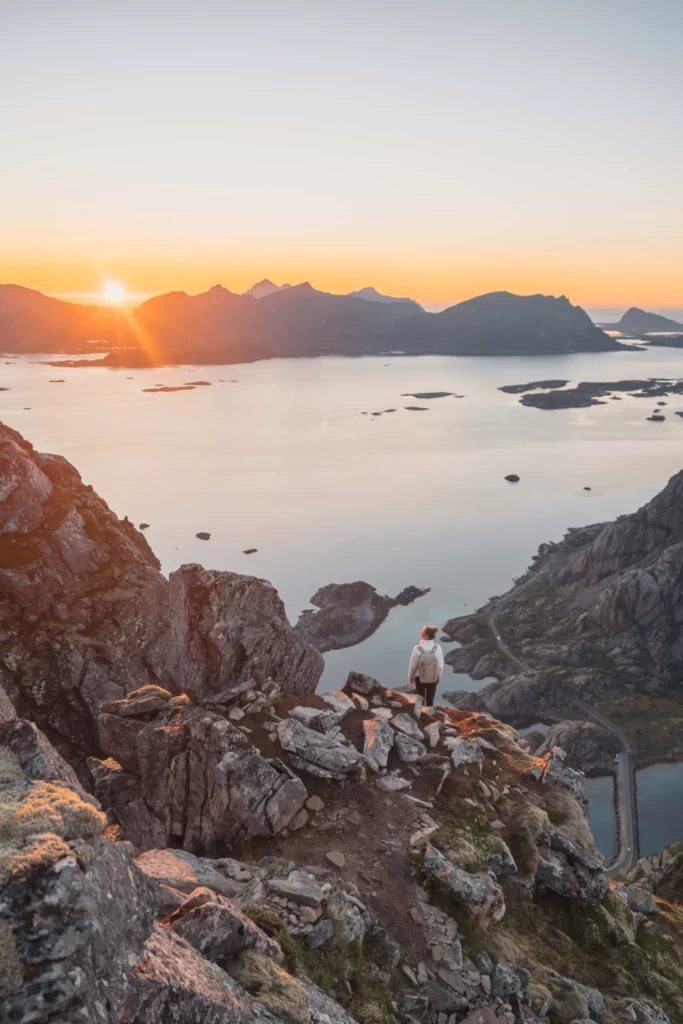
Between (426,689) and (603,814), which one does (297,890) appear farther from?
(603,814)

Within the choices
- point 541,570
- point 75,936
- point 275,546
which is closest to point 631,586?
point 541,570

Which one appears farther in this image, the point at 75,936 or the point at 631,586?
the point at 631,586

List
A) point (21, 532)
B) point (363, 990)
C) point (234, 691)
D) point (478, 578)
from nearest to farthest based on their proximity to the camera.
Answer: point (363, 990) → point (234, 691) → point (21, 532) → point (478, 578)

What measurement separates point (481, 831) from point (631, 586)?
366ft

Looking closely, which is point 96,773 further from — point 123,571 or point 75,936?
point 123,571

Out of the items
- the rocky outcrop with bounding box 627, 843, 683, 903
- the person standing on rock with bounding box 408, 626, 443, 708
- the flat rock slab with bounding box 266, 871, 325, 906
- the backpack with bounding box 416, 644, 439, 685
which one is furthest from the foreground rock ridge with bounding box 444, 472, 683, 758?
the flat rock slab with bounding box 266, 871, 325, 906

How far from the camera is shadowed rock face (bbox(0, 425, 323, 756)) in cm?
2619

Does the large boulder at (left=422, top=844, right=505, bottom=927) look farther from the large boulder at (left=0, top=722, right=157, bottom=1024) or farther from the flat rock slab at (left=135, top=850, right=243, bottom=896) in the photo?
the large boulder at (left=0, top=722, right=157, bottom=1024)

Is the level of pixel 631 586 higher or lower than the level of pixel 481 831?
lower

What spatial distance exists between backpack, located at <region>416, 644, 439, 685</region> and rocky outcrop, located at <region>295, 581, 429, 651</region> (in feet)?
295

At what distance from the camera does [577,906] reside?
56.0ft

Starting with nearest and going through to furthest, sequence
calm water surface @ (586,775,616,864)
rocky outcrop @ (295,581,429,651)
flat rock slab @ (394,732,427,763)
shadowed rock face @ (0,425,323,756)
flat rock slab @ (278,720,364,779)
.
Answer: flat rock slab @ (278,720,364,779)
flat rock slab @ (394,732,427,763)
shadowed rock face @ (0,425,323,756)
calm water surface @ (586,775,616,864)
rocky outcrop @ (295,581,429,651)

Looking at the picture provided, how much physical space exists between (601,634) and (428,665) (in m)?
108

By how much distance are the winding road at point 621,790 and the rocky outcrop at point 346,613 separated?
2263 centimetres
